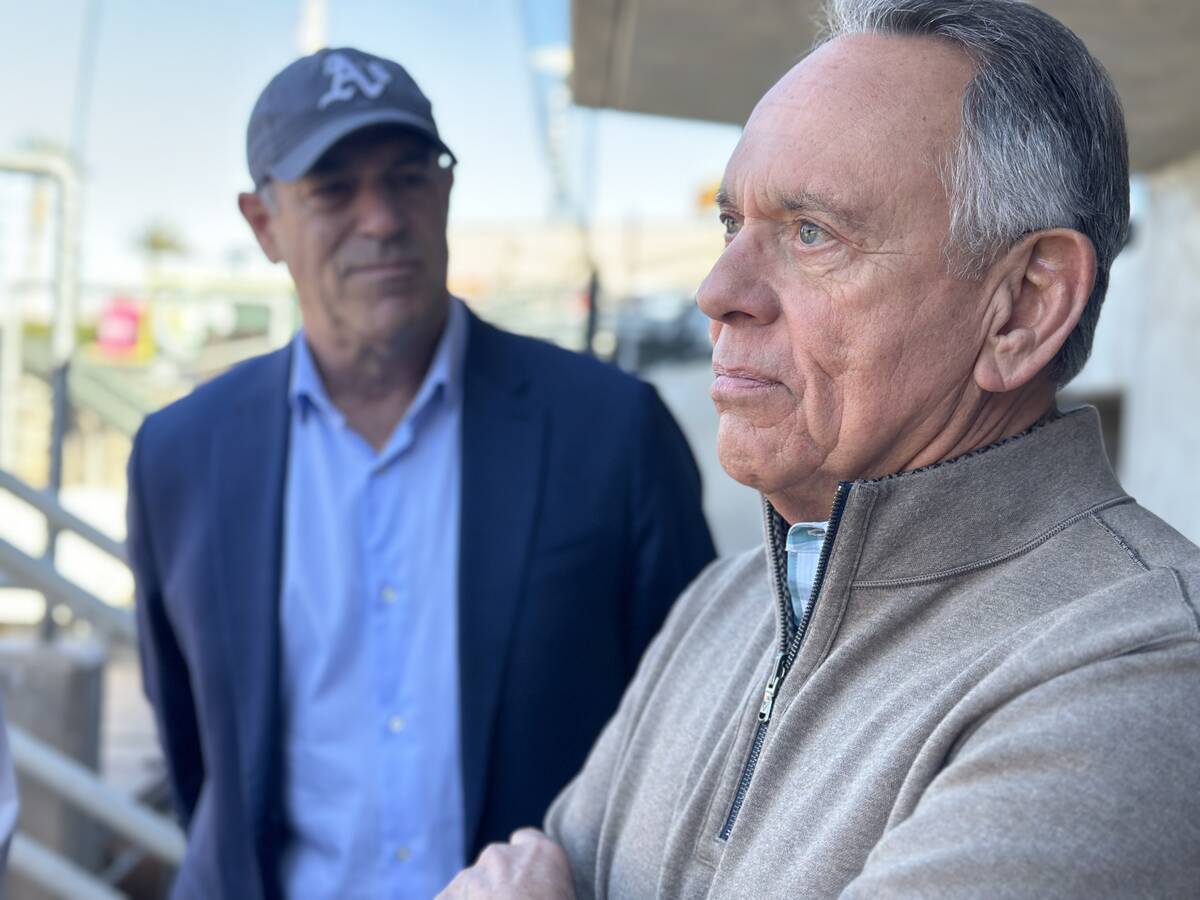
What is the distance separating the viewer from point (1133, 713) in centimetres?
104

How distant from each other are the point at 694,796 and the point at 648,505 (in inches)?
39.7

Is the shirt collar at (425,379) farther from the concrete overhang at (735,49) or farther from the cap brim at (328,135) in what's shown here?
the concrete overhang at (735,49)

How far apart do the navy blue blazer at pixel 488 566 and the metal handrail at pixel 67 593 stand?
115cm

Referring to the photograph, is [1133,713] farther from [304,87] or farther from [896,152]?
[304,87]

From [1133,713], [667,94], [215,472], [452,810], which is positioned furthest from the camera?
[667,94]

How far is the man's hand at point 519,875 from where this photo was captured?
5.02ft

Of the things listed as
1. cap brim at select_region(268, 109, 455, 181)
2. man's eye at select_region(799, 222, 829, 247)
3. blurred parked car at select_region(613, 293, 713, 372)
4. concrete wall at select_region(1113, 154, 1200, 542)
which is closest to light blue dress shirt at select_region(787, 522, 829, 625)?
man's eye at select_region(799, 222, 829, 247)

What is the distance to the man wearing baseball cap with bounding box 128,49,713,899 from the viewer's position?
2316 millimetres

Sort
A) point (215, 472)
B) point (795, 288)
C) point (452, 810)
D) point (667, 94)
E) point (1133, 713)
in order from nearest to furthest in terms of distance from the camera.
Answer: point (1133, 713)
point (795, 288)
point (452, 810)
point (215, 472)
point (667, 94)

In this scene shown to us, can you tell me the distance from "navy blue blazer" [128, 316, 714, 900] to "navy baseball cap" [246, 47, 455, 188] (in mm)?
414

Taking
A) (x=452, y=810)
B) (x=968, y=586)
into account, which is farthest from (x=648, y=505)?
(x=968, y=586)

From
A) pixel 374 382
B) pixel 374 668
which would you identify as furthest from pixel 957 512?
pixel 374 382

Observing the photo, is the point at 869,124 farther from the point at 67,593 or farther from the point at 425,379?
the point at 67,593

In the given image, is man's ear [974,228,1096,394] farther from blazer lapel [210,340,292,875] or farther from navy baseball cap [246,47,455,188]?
blazer lapel [210,340,292,875]
